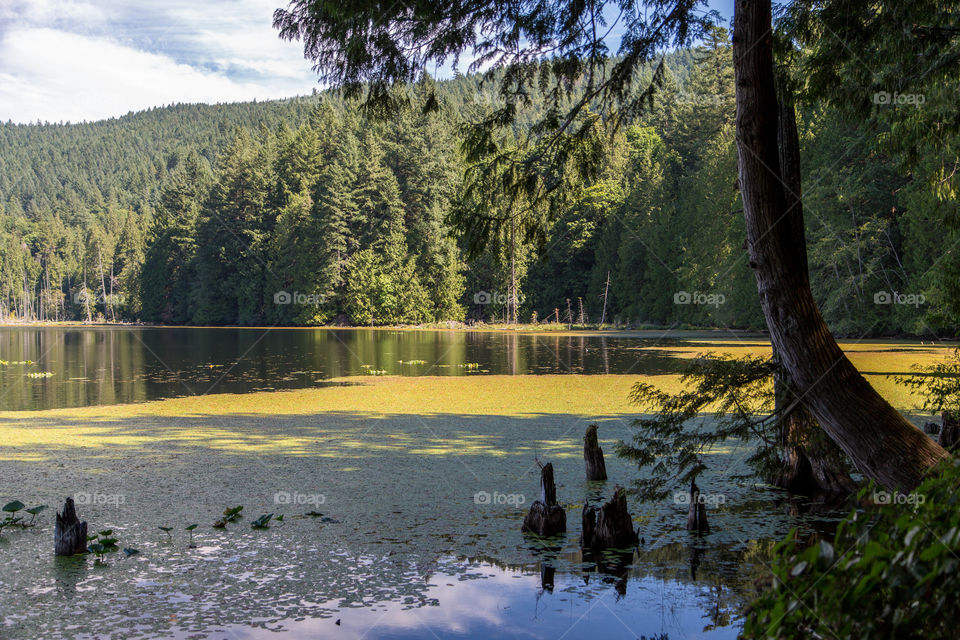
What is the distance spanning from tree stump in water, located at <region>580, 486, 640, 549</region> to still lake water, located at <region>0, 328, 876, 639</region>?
0.41ft

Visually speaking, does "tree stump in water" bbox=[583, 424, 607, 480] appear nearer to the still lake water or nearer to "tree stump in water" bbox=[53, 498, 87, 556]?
the still lake water

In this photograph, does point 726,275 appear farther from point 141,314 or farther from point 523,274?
point 141,314

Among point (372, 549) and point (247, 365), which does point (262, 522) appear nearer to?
point (372, 549)

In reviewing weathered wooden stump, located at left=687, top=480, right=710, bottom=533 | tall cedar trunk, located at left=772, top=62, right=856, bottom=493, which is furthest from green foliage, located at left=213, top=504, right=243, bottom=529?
tall cedar trunk, located at left=772, top=62, right=856, bottom=493

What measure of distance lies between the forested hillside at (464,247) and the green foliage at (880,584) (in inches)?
545

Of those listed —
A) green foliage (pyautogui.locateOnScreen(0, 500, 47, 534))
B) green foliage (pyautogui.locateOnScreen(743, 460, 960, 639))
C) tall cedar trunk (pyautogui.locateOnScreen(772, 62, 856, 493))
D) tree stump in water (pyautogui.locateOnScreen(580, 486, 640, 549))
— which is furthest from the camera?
green foliage (pyautogui.locateOnScreen(0, 500, 47, 534))

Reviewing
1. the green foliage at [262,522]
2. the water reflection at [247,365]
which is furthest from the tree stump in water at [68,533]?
the water reflection at [247,365]

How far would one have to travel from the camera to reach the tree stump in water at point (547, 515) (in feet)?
20.1

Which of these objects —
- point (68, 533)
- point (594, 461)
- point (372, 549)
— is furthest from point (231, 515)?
point (594, 461)

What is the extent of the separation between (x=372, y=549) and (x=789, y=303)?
3.27m

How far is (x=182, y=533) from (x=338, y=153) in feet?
188

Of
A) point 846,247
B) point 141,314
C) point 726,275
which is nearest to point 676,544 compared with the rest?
point 846,247

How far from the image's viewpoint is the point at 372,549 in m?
5.77

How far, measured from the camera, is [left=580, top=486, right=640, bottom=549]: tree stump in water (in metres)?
5.80
